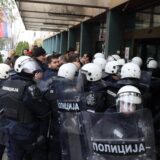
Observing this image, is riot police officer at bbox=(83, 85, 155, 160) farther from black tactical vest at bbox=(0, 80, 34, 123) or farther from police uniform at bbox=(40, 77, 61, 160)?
police uniform at bbox=(40, 77, 61, 160)

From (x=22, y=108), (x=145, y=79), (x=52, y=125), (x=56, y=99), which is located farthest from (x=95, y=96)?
(x=145, y=79)

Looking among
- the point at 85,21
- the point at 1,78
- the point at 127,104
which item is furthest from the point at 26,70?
the point at 85,21

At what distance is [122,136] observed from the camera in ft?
11.5

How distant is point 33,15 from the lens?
18609 mm

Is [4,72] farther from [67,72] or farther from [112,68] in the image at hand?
[112,68]

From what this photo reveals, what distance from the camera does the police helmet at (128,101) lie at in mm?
3736

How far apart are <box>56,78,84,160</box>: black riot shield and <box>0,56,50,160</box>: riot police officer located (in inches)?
10.5

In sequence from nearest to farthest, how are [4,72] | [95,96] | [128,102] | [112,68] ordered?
[128,102]
[95,96]
[4,72]
[112,68]

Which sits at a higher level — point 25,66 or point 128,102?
point 25,66

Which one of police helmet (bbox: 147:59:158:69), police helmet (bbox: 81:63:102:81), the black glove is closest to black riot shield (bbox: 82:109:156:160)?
police helmet (bbox: 81:63:102:81)

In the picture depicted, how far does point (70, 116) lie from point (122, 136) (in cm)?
140

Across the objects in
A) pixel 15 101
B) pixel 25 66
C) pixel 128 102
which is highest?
pixel 25 66

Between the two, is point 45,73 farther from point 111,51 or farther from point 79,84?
point 111,51

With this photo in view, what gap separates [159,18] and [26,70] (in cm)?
578
